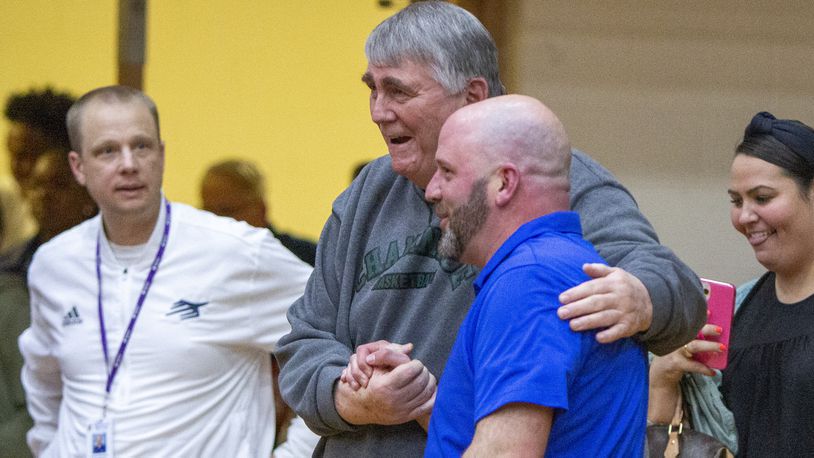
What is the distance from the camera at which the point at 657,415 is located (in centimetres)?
345

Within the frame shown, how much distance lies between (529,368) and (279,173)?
3925 mm

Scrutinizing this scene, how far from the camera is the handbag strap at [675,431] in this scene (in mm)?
3350

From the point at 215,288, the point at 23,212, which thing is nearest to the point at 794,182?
the point at 215,288

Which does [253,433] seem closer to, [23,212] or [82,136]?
[82,136]

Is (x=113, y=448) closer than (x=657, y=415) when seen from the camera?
No

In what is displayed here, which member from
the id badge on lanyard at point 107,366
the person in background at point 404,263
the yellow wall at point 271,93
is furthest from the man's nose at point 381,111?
the yellow wall at point 271,93

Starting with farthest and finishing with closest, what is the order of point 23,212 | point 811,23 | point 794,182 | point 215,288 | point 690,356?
point 811,23 < point 23,212 < point 215,288 < point 794,182 < point 690,356

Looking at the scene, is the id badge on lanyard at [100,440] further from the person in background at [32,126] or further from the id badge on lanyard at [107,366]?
the person in background at [32,126]

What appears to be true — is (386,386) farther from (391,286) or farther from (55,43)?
(55,43)

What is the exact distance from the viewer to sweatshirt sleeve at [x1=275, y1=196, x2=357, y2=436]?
2.53 meters

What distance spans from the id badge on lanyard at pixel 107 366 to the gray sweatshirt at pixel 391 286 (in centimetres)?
128

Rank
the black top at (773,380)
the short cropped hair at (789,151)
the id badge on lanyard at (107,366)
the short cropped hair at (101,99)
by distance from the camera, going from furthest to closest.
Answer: the short cropped hair at (101,99) < the id badge on lanyard at (107,366) < the short cropped hair at (789,151) < the black top at (773,380)

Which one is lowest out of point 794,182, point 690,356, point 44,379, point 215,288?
point 44,379

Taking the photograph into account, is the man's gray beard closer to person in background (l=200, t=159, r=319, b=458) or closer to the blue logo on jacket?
the blue logo on jacket
